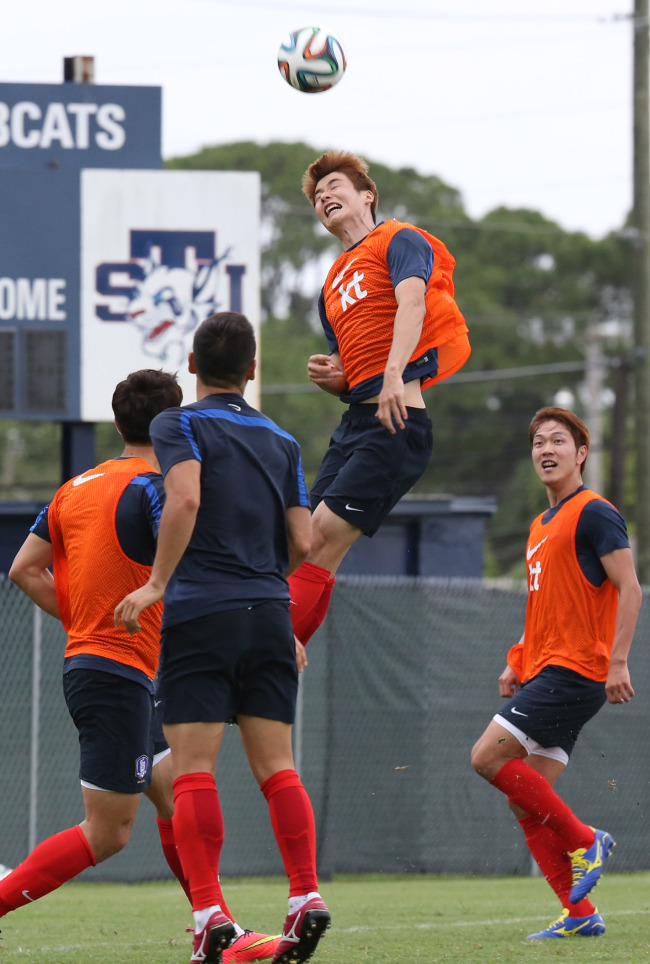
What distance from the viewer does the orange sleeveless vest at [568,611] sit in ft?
21.9

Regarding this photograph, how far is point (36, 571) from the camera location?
5.48m

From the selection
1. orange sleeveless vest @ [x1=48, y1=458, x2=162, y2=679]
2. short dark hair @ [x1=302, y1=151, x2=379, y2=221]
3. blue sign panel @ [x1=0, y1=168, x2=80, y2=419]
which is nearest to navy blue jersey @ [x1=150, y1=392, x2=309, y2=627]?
orange sleeveless vest @ [x1=48, y1=458, x2=162, y2=679]

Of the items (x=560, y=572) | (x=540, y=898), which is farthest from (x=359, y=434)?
(x=540, y=898)

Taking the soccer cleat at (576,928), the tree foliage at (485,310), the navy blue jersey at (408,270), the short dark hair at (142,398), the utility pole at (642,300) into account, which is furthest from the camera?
the tree foliage at (485,310)

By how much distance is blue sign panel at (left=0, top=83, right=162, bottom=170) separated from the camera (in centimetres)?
1386

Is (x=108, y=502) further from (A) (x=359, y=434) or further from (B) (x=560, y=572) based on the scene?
(B) (x=560, y=572)

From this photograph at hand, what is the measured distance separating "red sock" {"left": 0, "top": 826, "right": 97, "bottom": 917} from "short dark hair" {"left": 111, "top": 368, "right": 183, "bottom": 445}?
5.08ft

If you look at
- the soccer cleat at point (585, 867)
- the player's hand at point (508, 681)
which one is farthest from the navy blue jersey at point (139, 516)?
the soccer cleat at point (585, 867)

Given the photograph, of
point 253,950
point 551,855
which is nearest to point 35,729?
point 551,855

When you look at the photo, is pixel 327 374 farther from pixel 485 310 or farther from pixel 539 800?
pixel 485 310

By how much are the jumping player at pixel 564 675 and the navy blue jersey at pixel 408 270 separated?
1437mm

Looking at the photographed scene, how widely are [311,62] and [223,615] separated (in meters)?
3.16

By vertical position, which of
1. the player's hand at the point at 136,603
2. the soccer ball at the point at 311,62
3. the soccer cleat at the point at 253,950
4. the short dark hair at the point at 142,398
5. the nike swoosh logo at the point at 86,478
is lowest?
the soccer cleat at the point at 253,950

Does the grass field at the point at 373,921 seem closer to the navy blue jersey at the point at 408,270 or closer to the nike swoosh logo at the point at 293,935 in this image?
the nike swoosh logo at the point at 293,935
